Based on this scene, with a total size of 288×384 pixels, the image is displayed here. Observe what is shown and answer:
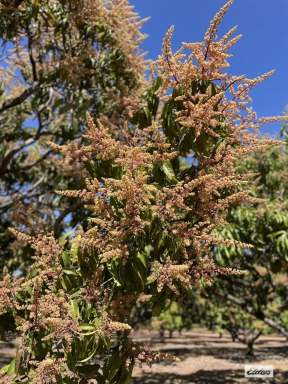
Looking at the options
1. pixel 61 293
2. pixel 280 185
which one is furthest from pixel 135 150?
pixel 280 185

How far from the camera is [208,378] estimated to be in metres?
14.7

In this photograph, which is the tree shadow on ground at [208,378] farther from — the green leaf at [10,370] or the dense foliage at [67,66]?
the green leaf at [10,370]

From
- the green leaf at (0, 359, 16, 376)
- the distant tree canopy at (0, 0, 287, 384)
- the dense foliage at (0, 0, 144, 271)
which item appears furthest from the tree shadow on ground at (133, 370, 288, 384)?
the green leaf at (0, 359, 16, 376)

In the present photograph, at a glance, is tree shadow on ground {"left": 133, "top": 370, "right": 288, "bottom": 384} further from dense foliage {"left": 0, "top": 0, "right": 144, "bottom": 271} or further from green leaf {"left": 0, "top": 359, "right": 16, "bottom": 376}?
green leaf {"left": 0, "top": 359, "right": 16, "bottom": 376}

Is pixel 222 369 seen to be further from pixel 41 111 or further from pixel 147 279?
pixel 147 279

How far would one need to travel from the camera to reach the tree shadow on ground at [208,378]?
13.1 metres

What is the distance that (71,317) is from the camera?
2.60 metres

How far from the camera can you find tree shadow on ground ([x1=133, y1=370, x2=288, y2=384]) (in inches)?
516

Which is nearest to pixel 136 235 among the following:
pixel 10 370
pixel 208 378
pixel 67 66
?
Result: pixel 10 370

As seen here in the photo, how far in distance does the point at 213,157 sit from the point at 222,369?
15.0 metres

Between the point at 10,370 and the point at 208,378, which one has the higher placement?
the point at 10,370

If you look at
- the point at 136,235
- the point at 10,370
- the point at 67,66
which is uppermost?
the point at 67,66

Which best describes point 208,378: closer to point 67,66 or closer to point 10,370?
point 67,66

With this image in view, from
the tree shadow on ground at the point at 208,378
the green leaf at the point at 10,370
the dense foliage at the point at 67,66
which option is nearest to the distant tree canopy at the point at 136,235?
the green leaf at the point at 10,370
